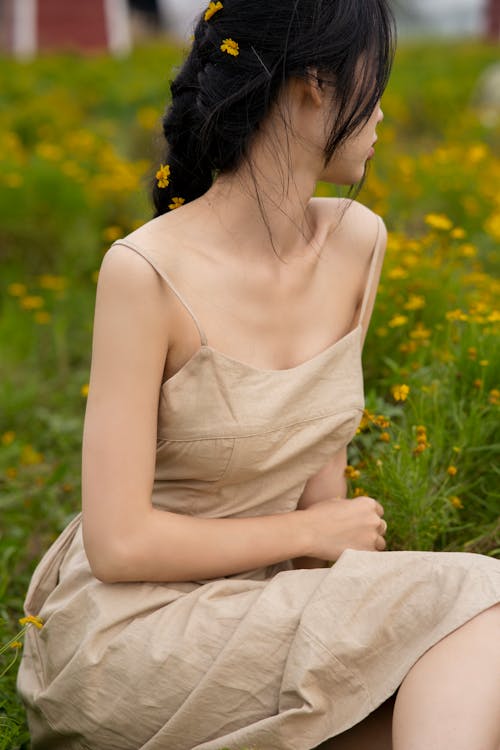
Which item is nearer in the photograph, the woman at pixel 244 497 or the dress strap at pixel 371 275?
the woman at pixel 244 497

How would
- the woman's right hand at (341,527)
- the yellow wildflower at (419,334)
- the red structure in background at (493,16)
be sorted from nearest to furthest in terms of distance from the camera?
1. the woman's right hand at (341,527)
2. the yellow wildflower at (419,334)
3. the red structure in background at (493,16)

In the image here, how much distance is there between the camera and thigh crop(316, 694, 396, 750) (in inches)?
60.3

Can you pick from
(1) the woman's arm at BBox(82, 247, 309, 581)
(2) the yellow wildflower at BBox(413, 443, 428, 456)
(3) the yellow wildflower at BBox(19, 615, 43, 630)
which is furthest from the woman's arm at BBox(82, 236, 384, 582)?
(2) the yellow wildflower at BBox(413, 443, 428, 456)

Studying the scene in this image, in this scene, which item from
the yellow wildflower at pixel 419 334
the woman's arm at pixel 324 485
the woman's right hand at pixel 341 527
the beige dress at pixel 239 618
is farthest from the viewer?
the yellow wildflower at pixel 419 334

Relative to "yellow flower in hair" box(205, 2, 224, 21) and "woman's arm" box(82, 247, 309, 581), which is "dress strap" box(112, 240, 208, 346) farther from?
"yellow flower in hair" box(205, 2, 224, 21)

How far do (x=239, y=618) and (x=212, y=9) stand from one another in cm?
91

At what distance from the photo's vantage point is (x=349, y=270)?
6.25 feet

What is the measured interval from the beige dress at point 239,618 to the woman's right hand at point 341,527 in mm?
86

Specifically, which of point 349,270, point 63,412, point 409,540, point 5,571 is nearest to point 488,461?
point 409,540

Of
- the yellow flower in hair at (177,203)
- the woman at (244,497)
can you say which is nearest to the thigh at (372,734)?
the woman at (244,497)

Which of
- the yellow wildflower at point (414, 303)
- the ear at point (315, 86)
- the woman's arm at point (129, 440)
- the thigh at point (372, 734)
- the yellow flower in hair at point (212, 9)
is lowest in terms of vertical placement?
the thigh at point (372, 734)

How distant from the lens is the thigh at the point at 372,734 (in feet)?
5.03

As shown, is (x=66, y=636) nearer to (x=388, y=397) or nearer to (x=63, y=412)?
(x=388, y=397)

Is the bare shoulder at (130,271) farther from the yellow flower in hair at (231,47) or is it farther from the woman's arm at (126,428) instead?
the yellow flower in hair at (231,47)
